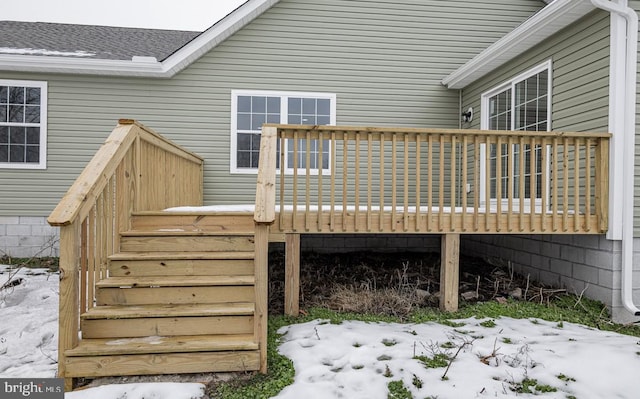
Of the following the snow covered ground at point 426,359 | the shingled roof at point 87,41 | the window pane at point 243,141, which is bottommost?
the snow covered ground at point 426,359

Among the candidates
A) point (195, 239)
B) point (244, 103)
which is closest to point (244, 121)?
point (244, 103)

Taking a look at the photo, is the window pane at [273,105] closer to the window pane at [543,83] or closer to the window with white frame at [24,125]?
the window with white frame at [24,125]

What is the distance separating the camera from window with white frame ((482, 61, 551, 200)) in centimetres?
530

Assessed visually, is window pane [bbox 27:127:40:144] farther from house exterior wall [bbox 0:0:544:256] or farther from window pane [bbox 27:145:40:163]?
house exterior wall [bbox 0:0:544:256]

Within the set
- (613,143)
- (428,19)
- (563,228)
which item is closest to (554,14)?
(613,143)

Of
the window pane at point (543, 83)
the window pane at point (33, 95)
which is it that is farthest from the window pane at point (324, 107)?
the window pane at point (33, 95)

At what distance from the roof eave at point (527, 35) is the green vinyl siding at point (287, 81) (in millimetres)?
836

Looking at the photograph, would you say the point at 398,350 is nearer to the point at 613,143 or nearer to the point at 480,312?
the point at 480,312

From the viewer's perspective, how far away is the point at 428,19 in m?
7.30

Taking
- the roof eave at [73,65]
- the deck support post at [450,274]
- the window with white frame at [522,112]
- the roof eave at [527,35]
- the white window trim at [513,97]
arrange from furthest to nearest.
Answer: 1. the roof eave at [73,65]
2. the window with white frame at [522,112]
3. the white window trim at [513,97]
4. the roof eave at [527,35]
5. the deck support post at [450,274]

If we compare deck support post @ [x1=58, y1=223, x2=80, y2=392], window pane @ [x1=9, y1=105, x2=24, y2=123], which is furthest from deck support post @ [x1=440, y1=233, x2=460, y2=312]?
window pane @ [x1=9, y1=105, x2=24, y2=123]

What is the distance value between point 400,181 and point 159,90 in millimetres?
4310

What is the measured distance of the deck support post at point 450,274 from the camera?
166 inches

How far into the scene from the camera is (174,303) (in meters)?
3.28
